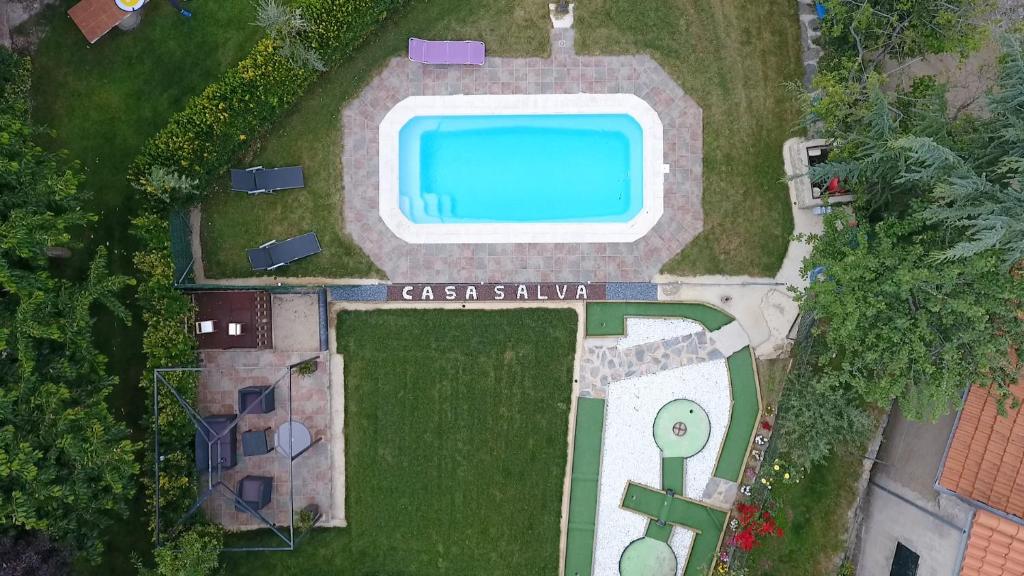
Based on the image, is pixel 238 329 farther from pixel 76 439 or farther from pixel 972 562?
pixel 972 562

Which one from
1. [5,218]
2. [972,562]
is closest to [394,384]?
[5,218]

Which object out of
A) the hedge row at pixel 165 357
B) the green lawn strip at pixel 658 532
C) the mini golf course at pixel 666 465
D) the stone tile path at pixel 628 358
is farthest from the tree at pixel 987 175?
the hedge row at pixel 165 357

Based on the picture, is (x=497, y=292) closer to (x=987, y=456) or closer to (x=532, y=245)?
(x=532, y=245)

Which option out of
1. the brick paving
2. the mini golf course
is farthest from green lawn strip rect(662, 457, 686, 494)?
the brick paving

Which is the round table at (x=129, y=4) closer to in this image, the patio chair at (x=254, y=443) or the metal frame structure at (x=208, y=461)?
the metal frame structure at (x=208, y=461)

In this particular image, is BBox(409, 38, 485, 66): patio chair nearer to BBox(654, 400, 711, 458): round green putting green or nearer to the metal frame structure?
the metal frame structure
